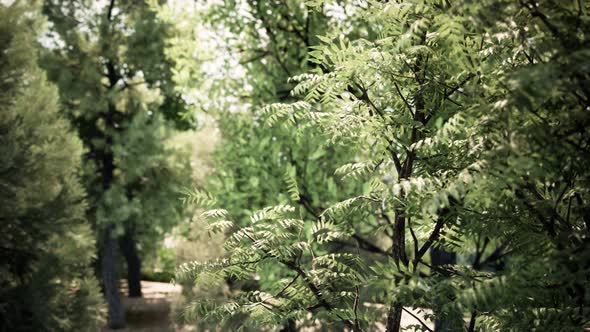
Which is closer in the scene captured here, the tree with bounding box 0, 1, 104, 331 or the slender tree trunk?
the tree with bounding box 0, 1, 104, 331

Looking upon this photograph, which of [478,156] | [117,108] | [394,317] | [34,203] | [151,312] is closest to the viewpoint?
[478,156]

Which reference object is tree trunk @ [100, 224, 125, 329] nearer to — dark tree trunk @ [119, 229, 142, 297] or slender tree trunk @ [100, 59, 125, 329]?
slender tree trunk @ [100, 59, 125, 329]

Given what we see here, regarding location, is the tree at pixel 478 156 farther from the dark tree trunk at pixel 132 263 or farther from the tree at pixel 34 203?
the dark tree trunk at pixel 132 263

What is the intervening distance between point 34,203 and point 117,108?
5925mm

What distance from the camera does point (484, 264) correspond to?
298 inches

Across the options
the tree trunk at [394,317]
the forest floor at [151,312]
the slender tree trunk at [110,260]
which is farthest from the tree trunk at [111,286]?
the tree trunk at [394,317]

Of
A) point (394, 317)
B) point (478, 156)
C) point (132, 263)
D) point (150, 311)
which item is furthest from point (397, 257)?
point (132, 263)

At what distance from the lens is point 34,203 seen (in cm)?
1152

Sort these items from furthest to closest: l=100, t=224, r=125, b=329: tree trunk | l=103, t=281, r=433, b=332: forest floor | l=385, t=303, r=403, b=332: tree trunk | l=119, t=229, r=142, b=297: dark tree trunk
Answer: l=119, t=229, r=142, b=297: dark tree trunk < l=100, t=224, r=125, b=329: tree trunk < l=103, t=281, r=433, b=332: forest floor < l=385, t=303, r=403, b=332: tree trunk

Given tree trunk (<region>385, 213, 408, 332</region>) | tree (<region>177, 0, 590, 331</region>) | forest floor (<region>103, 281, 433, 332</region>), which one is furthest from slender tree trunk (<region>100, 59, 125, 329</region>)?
tree trunk (<region>385, 213, 408, 332</region>)

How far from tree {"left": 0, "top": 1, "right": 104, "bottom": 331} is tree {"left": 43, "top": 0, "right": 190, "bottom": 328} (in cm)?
245

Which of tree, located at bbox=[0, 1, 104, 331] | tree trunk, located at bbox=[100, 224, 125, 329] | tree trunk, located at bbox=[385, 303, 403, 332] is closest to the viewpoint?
tree trunk, located at bbox=[385, 303, 403, 332]

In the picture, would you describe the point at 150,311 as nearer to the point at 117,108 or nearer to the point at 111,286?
the point at 111,286

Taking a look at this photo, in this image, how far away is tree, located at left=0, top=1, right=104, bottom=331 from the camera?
1043 centimetres
